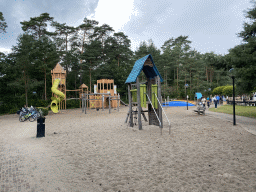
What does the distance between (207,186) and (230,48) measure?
1024 centimetres

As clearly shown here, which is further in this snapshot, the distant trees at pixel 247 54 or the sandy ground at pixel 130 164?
the distant trees at pixel 247 54

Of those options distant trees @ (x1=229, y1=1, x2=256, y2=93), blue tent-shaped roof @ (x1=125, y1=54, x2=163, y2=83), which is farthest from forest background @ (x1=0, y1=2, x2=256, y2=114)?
blue tent-shaped roof @ (x1=125, y1=54, x2=163, y2=83)

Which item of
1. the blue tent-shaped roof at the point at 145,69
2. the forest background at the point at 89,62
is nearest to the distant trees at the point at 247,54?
the forest background at the point at 89,62

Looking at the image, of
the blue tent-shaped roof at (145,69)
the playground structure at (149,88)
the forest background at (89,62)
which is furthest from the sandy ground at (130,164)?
the forest background at (89,62)

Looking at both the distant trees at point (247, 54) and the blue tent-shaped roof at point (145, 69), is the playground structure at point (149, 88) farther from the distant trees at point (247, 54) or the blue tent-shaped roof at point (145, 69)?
the distant trees at point (247, 54)

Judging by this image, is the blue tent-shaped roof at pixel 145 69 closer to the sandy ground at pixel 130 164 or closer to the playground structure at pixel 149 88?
the playground structure at pixel 149 88

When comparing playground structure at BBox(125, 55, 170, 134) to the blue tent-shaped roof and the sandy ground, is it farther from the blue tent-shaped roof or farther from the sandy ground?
the sandy ground

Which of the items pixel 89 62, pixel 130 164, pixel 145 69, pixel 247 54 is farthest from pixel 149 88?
pixel 89 62

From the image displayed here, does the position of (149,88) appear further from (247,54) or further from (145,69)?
(247,54)

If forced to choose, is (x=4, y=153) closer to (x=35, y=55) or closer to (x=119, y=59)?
(x=35, y=55)

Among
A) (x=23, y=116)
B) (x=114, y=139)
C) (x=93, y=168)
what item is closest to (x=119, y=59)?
(x=23, y=116)

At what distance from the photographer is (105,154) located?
573 cm

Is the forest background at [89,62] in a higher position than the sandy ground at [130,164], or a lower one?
higher

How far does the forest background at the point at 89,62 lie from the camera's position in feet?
38.2
